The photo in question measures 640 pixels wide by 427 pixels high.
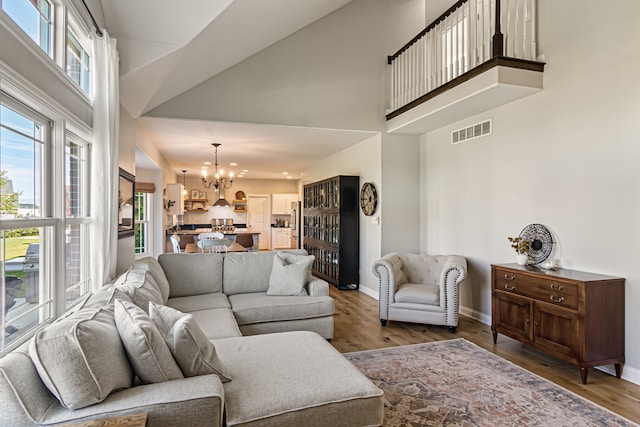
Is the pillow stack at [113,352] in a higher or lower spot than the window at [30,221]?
lower

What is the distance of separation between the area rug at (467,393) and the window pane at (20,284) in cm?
221

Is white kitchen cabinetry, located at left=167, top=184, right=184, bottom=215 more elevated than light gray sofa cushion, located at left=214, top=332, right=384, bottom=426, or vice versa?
white kitchen cabinetry, located at left=167, top=184, right=184, bottom=215

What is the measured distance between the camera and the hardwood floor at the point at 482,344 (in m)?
2.71

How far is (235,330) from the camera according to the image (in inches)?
114

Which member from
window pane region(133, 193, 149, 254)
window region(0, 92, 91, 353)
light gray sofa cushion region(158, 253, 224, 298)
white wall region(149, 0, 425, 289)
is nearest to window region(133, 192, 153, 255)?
window pane region(133, 193, 149, 254)

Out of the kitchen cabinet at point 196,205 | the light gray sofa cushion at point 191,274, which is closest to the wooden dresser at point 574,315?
the light gray sofa cushion at point 191,274

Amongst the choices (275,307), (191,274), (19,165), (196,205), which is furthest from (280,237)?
(19,165)

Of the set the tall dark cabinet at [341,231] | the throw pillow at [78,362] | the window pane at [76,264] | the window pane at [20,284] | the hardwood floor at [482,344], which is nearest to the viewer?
the throw pillow at [78,362]

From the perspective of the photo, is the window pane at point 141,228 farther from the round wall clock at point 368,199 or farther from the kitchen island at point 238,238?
the round wall clock at point 368,199

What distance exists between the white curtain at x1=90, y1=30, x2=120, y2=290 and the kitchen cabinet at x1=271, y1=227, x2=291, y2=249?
9.67 meters

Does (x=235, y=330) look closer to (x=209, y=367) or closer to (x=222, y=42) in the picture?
(x=209, y=367)

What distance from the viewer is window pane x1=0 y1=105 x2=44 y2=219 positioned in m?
1.91

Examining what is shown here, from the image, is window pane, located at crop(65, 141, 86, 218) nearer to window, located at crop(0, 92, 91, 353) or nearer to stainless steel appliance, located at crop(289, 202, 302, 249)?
window, located at crop(0, 92, 91, 353)

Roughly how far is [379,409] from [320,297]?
1977 millimetres
